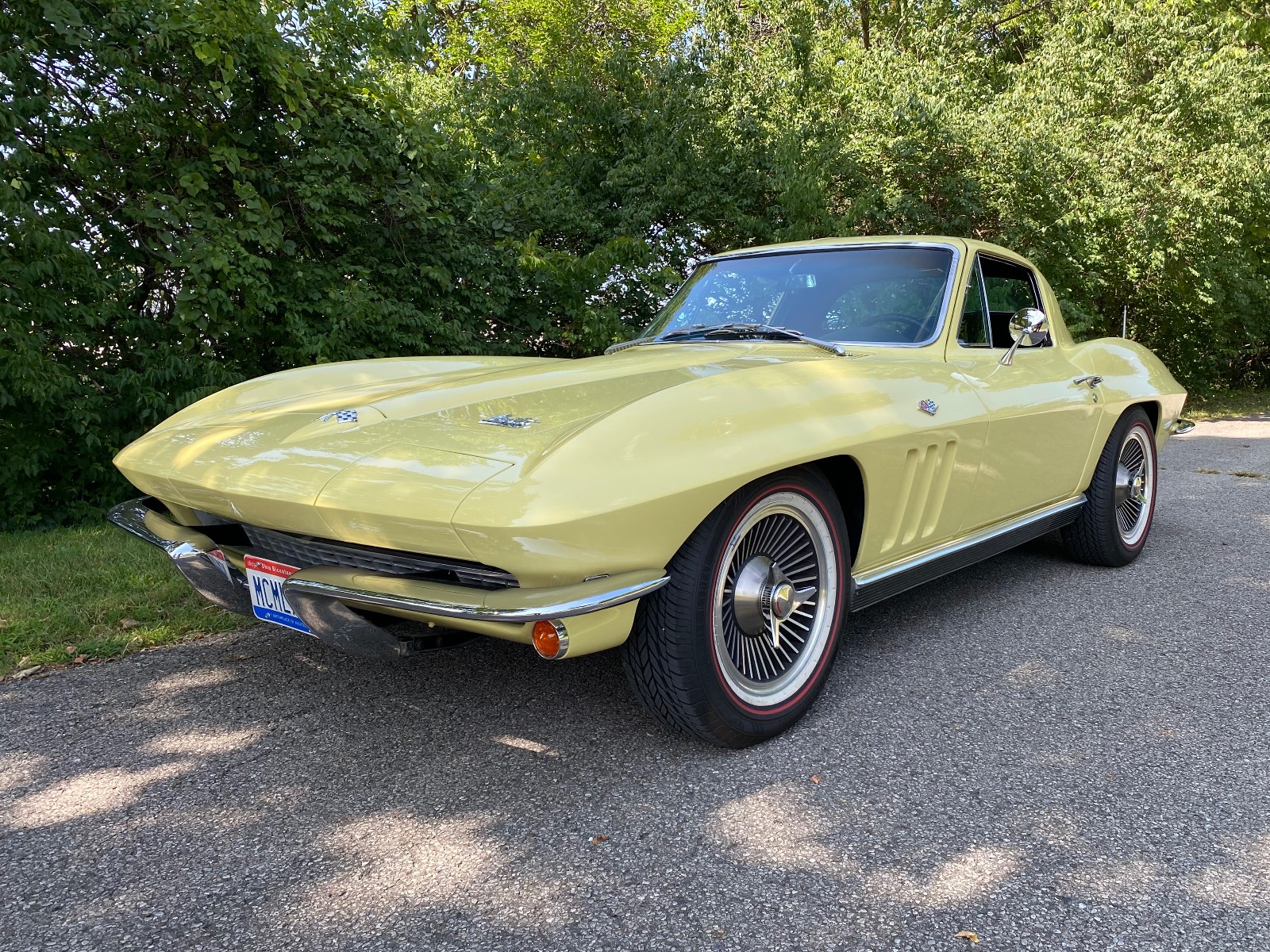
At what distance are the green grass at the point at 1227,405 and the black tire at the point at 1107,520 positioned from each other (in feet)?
28.4

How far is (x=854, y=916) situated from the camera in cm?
175

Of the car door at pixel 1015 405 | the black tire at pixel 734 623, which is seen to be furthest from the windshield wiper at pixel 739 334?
the black tire at pixel 734 623

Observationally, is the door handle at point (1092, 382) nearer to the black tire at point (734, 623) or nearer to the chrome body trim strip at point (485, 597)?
the black tire at point (734, 623)

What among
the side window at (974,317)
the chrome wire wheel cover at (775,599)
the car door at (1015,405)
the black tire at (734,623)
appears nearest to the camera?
the black tire at (734,623)

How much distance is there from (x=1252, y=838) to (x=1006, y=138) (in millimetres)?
10724

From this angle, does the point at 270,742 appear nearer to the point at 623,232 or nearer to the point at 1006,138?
the point at 623,232

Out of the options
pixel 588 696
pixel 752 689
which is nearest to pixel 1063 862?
pixel 752 689

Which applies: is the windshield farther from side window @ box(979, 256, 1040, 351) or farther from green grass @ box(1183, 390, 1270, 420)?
green grass @ box(1183, 390, 1270, 420)

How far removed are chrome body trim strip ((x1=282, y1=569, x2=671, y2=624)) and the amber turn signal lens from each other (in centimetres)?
6

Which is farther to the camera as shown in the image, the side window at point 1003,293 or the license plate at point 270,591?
the side window at point 1003,293

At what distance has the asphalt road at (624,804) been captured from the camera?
1.74 m

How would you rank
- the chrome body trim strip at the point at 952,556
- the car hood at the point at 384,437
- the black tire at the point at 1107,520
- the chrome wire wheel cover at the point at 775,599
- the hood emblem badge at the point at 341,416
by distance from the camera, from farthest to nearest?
1. the black tire at the point at 1107,520
2. the chrome body trim strip at the point at 952,556
3. the hood emblem badge at the point at 341,416
4. the chrome wire wheel cover at the point at 775,599
5. the car hood at the point at 384,437

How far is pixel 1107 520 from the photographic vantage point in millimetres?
4152

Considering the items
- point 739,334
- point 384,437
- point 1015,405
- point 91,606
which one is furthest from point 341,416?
point 1015,405
